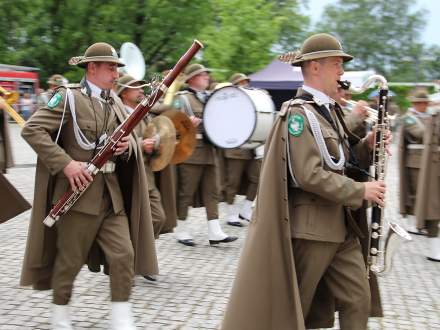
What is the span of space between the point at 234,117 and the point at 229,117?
0.24 ft

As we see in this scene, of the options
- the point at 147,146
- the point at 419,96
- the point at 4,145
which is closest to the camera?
the point at 147,146

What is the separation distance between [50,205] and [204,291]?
1890 mm

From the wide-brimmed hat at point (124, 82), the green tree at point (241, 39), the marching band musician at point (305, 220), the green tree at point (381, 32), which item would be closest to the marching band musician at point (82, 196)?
the marching band musician at point (305, 220)

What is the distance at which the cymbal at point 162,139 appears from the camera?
6289mm

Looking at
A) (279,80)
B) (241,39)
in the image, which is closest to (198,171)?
(279,80)

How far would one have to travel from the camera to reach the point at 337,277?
12.1ft

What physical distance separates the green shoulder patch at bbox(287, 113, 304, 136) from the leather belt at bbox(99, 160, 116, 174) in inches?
59.4

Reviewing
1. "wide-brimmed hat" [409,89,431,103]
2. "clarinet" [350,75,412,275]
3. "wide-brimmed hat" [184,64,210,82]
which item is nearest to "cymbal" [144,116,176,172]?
"wide-brimmed hat" [184,64,210,82]

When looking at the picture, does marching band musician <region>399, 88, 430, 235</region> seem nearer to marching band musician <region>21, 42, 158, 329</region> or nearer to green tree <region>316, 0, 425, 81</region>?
marching band musician <region>21, 42, 158, 329</region>

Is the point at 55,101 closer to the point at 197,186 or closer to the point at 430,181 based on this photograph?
the point at 197,186

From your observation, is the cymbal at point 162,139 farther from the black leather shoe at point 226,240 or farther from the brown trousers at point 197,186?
the black leather shoe at point 226,240

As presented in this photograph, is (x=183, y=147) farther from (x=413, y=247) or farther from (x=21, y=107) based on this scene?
(x=21, y=107)

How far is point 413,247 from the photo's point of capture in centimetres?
845

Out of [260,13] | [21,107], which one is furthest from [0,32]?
[260,13]
